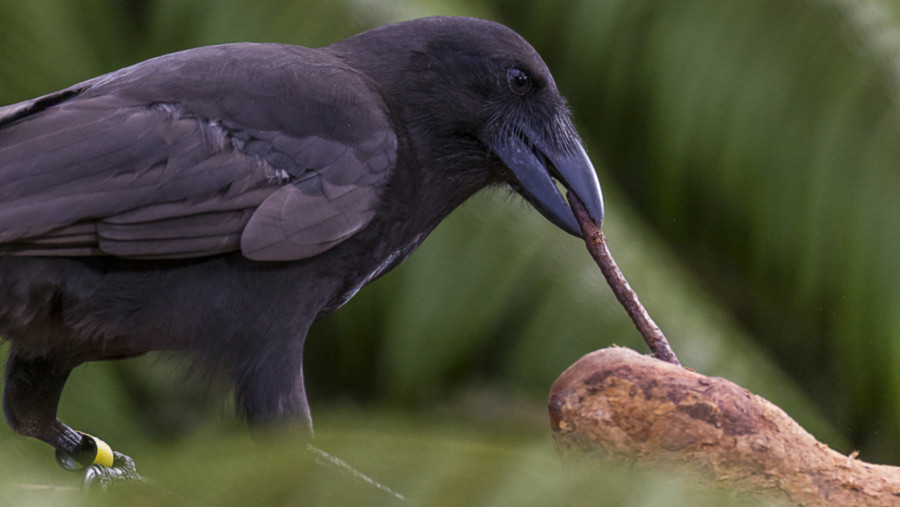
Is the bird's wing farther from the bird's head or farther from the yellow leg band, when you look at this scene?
the yellow leg band

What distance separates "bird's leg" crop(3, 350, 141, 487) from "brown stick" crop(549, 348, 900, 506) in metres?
0.69

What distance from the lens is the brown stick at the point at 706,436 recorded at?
90cm

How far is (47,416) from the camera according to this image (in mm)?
1353

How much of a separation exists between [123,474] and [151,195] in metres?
0.45

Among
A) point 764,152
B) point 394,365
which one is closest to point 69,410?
point 394,365

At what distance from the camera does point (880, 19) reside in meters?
1.88

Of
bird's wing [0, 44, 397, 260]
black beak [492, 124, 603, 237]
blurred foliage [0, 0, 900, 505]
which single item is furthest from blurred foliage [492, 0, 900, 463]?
bird's wing [0, 44, 397, 260]

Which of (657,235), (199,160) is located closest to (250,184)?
(199,160)

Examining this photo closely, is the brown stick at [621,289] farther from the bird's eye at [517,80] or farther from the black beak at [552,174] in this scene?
the bird's eye at [517,80]

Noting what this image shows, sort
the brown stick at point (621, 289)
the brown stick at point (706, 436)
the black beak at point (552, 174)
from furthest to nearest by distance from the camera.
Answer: the black beak at point (552, 174) < the brown stick at point (621, 289) < the brown stick at point (706, 436)

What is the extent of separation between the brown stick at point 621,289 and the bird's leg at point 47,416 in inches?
26.9

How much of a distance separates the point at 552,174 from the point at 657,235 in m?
0.84

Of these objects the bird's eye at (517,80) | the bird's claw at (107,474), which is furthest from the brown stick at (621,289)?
the bird's claw at (107,474)

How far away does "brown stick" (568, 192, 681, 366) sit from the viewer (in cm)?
106
